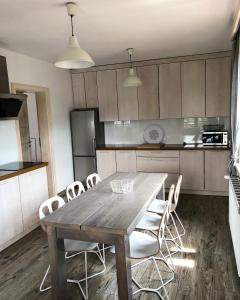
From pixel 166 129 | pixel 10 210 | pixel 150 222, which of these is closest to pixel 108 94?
pixel 166 129

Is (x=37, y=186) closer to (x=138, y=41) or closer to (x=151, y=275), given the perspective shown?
(x=151, y=275)

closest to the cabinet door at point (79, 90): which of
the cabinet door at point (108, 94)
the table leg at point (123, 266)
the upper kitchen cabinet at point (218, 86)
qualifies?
the cabinet door at point (108, 94)

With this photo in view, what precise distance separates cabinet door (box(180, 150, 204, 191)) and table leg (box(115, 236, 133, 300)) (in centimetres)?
296

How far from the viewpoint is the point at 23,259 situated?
2.79 meters

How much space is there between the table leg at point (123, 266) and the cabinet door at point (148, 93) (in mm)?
3397

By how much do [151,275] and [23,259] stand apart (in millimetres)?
1385

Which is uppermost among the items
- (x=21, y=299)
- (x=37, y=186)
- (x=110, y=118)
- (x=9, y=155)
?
(x=110, y=118)

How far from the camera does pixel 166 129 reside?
514cm

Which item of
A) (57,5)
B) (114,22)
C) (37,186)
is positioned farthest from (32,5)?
(37,186)

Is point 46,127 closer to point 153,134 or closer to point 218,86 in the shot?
point 153,134

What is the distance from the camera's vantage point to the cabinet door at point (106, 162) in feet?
16.4

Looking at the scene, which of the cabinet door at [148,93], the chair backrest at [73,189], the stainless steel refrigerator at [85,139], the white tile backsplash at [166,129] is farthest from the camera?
the stainless steel refrigerator at [85,139]

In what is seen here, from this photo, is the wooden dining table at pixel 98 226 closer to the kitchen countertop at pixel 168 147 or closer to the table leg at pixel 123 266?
the table leg at pixel 123 266

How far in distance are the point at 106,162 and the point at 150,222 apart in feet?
8.47
